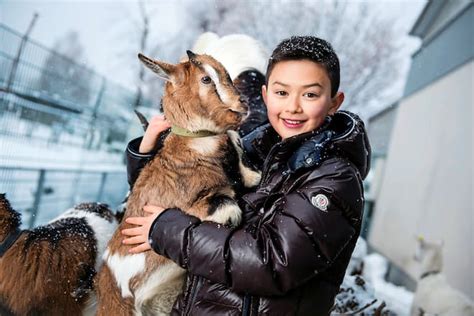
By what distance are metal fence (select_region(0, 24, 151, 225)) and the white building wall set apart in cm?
537

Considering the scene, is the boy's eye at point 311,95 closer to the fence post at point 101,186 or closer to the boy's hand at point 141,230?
the boy's hand at point 141,230

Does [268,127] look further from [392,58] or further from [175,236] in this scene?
[392,58]

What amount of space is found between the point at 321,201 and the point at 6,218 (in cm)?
181

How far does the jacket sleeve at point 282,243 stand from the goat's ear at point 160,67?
75cm

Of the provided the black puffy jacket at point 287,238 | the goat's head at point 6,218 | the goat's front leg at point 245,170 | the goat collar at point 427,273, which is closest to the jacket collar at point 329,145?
the black puffy jacket at point 287,238

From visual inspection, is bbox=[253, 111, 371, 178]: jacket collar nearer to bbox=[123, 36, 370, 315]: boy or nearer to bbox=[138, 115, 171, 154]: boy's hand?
bbox=[123, 36, 370, 315]: boy

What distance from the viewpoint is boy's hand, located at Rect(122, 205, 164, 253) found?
1.86 metres

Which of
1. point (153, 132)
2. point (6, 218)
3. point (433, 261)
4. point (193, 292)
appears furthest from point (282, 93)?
point (433, 261)

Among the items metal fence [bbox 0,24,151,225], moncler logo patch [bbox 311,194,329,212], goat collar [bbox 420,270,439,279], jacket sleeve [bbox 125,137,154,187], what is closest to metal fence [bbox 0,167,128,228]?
A: metal fence [bbox 0,24,151,225]

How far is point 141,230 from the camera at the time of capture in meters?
1.89

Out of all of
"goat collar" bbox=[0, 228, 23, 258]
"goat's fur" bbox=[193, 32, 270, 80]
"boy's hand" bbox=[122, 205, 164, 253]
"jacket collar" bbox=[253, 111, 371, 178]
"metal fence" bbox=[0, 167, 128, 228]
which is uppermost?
"goat's fur" bbox=[193, 32, 270, 80]

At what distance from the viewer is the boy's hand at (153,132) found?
87.0 inches

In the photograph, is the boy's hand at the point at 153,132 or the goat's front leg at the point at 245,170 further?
the boy's hand at the point at 153,132

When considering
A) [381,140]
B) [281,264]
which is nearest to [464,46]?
[381,140]
